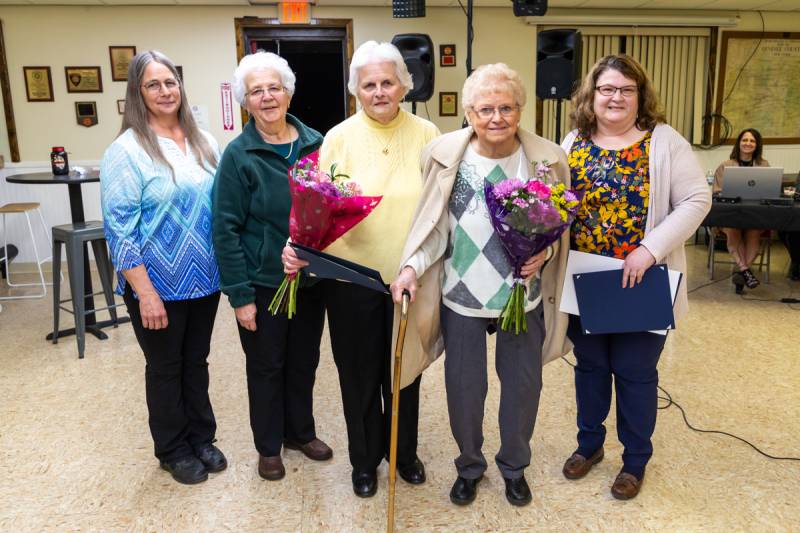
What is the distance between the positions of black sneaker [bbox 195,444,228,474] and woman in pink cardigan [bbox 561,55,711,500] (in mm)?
1427

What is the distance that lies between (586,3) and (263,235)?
545cm

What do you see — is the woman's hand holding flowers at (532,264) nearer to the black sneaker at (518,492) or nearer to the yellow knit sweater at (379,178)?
the yellow knit sweater at (379,178)

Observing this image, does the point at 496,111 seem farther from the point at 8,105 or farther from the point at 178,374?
the point at 8,105

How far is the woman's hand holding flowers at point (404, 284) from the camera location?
5.97 feet

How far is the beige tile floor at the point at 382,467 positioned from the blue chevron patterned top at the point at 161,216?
Answer: 0.76 m

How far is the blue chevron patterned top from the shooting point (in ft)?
6.57

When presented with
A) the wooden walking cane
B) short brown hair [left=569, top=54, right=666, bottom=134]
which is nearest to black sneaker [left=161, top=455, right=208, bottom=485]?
the wooden walking cane

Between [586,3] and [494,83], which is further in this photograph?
[586,3]

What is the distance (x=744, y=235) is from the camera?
5215 millimetres

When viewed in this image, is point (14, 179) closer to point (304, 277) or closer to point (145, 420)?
point (145, 420)

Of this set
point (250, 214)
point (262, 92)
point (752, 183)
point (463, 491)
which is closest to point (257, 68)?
point (262, 92)

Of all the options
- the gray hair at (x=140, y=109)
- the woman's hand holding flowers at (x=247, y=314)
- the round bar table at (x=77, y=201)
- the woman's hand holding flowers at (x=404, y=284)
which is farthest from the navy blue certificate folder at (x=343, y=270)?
the round bar table at (x=77, y=201)

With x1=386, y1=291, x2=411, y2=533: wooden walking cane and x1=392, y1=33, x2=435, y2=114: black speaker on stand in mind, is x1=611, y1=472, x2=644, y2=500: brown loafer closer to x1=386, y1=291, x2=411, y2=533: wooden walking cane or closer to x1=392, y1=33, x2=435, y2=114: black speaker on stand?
x1=386, y1=291, x2=411, y2=533: wooden walking cane

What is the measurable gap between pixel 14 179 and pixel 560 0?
4.99 metres
